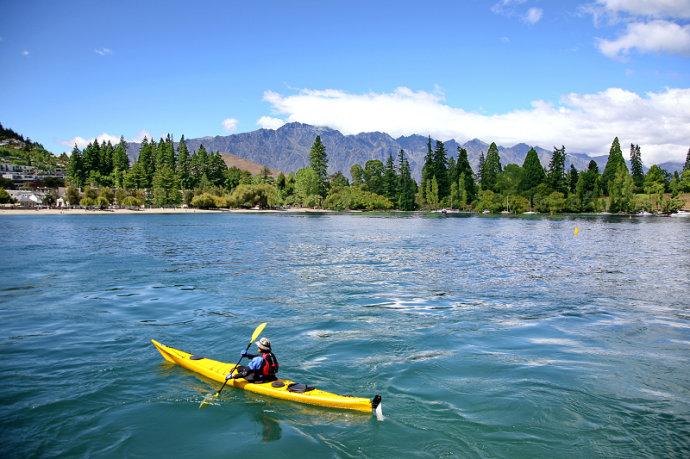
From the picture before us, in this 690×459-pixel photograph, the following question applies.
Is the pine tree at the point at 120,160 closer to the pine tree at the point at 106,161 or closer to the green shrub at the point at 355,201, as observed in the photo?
the pine tree at the point at 106,161

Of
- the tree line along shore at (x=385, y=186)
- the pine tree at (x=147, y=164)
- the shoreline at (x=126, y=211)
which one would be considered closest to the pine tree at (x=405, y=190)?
the tree line along shore at (x=385, y=186)

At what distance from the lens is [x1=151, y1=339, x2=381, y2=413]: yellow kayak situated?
42.2 ft

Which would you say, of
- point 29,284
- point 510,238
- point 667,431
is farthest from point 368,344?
point 510,238

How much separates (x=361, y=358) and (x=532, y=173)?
513ft

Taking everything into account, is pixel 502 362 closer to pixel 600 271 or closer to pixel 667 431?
pixel 667 431

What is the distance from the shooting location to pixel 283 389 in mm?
13734

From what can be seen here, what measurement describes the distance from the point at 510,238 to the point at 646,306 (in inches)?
1709

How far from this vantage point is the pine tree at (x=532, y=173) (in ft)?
522

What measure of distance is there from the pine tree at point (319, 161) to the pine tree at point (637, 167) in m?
116

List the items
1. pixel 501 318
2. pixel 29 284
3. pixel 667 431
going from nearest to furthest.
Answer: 1. pixel 667 431
2. pixel 501 318
3. pixel 29 284

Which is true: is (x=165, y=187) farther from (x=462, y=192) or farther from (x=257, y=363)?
(x=257, y=363)

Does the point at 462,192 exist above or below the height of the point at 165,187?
below

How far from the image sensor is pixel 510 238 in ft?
225

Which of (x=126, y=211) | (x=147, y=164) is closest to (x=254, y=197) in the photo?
(x=147, y=164)
